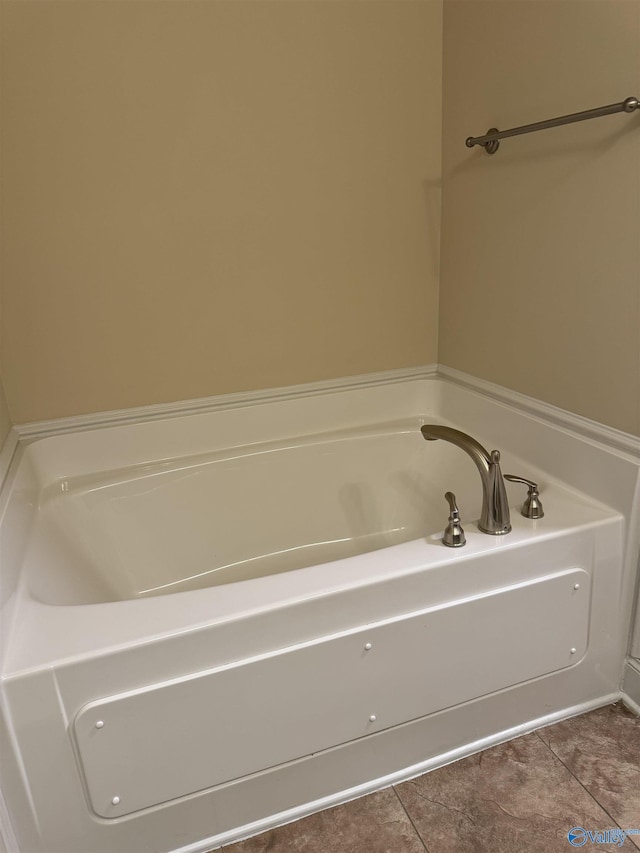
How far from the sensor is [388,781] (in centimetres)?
144

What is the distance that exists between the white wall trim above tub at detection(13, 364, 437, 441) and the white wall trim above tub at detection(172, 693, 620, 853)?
1.16m

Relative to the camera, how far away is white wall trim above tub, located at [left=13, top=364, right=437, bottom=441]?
194 centimetres

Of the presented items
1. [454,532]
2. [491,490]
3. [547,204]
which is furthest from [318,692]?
[547,204]

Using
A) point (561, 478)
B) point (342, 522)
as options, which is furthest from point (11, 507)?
point (561, 478)

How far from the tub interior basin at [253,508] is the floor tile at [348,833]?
711 millimetres

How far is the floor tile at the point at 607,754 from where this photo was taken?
54.0 inches

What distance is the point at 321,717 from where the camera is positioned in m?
1.33

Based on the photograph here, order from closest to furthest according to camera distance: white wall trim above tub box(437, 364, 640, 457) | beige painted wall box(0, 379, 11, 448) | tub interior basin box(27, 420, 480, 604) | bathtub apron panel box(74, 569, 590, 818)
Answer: bathtub apron panel box(74, 569, 590, 818) → white wall trim above tub box(437, 364, 640, 457) → beige painted wall box(0, 379, 11, 448) → tub interior basin box(27, 420, 480, 604)

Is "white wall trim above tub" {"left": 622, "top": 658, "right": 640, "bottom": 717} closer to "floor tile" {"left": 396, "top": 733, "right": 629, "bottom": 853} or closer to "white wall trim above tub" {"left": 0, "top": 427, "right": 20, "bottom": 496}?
"floor tile" {"left": 396, "top": 733, "right": 629, "bottom": 853}

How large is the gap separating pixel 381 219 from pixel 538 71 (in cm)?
65

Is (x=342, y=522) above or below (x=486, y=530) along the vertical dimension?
below

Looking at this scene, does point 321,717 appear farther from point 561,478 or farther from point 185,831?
point 561,478
